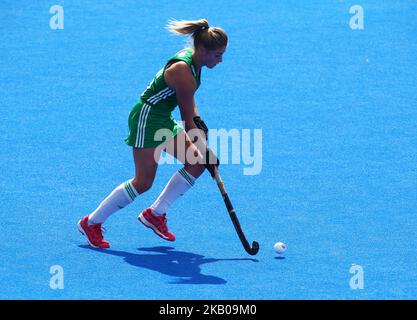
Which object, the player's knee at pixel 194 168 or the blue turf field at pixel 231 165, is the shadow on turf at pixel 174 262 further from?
the player's knee at pixel 194 168

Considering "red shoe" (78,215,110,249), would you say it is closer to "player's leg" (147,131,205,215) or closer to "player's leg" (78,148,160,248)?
"player's leg" (78,148,160,248)

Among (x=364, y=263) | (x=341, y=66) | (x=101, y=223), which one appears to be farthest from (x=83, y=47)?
(x=364, y=263)

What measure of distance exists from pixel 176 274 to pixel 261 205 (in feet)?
5.32

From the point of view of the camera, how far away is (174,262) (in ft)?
24.9

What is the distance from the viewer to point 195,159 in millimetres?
7797

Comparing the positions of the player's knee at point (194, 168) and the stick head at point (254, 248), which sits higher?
the player's knee at point (194, 168)

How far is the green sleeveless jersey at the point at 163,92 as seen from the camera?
25.1 feet

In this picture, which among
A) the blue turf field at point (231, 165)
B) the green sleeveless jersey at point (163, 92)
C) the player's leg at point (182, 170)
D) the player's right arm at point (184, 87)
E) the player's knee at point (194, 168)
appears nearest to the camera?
the blue turf field at point (231, 165)

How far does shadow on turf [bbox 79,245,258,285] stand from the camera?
720 centimetres

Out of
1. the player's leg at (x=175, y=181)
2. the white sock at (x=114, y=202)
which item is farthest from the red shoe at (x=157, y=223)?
the white sock at (x=114, y=202)

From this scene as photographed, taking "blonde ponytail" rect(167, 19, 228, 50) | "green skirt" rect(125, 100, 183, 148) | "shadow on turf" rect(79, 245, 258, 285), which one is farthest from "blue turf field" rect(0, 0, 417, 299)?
"blonde ponytail" rect(167, 19, 228, 50)

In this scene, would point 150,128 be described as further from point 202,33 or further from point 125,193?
point 202,33

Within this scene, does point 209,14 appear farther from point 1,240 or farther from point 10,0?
point 1,240

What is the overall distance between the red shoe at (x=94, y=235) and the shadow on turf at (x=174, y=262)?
45 millimetres
